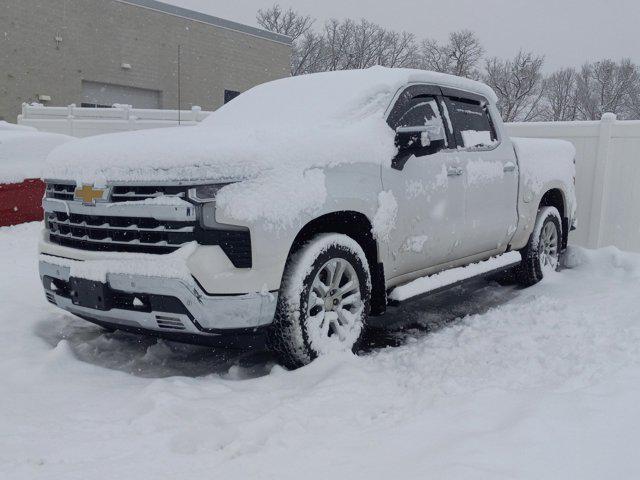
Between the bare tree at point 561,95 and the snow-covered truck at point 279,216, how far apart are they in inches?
3016

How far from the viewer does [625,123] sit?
23.1 feet

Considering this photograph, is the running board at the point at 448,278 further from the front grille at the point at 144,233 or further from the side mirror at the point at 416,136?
the front grille at the point at 144,233

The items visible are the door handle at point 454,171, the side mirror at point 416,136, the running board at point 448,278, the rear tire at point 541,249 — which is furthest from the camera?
the rear tire at point 541,249

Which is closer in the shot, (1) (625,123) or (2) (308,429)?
(2) (308,429)

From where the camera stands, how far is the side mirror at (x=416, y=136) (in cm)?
413

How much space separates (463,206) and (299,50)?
62.2 meters

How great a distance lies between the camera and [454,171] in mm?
4711

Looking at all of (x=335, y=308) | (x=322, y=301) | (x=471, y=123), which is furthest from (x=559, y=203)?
(x=322, y=301)

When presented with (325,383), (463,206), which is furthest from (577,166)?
(325,383)

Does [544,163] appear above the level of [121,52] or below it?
below

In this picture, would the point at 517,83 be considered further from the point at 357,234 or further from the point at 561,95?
the point at 357,234

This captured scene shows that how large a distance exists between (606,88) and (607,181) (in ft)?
257

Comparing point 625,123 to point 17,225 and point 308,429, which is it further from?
point 17,225

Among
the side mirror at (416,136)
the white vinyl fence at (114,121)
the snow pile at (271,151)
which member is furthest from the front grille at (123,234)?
the white vinyl fence at (114,121)
